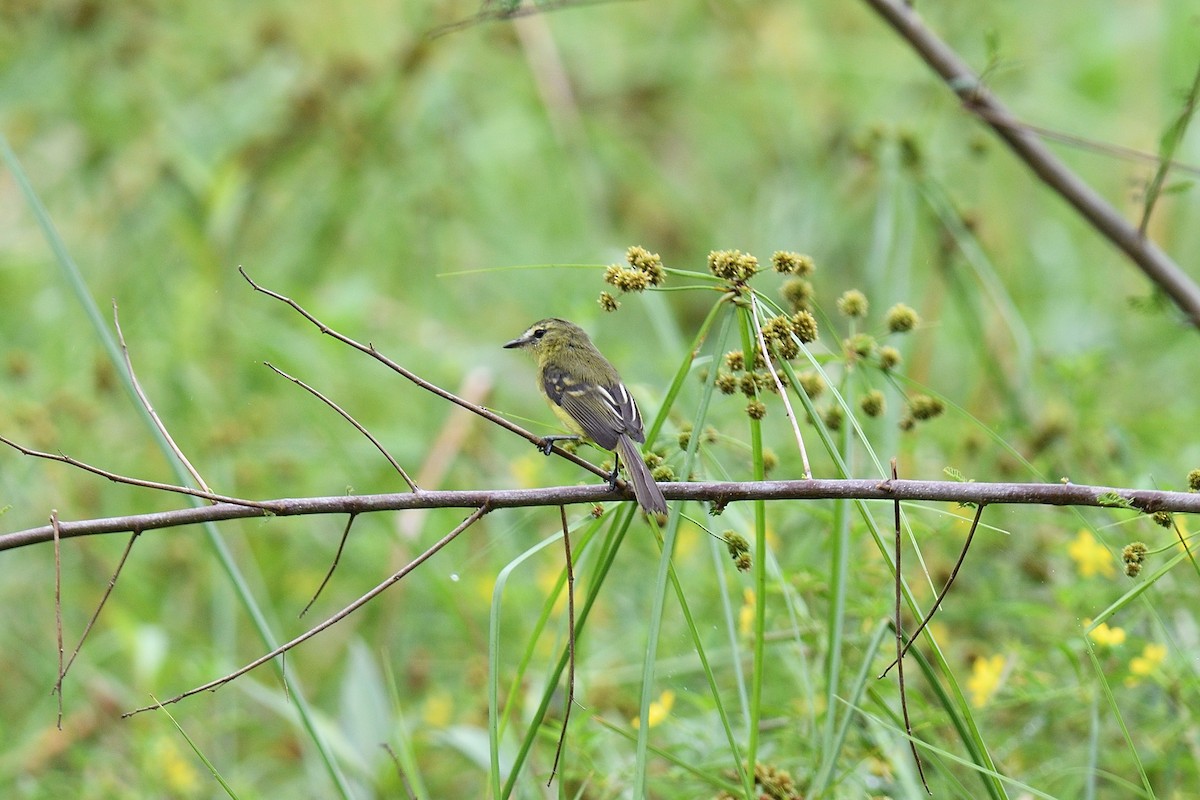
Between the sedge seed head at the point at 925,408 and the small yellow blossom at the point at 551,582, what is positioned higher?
the small yellow blossom at the point at 551,582

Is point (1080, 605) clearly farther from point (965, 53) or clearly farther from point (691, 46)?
point (691, 46)

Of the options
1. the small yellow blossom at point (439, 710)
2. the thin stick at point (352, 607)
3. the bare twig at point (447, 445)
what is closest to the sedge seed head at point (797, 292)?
the thin stick at point (352, 607)

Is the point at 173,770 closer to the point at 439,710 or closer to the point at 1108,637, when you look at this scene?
the point at 439,710

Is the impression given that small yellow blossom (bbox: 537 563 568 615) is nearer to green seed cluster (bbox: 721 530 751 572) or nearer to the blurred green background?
the blurred green background

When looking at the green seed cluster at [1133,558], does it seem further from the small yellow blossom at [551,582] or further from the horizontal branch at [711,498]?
the small yellow blossom at [551,582]

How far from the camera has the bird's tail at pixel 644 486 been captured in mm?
1887

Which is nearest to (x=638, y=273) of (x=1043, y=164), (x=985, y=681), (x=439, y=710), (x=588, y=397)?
(x=588, y=397)

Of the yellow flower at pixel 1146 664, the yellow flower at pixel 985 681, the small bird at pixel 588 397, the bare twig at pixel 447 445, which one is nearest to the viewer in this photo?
the small bird at pixel 588 397

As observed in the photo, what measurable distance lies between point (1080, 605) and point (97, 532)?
212 cm

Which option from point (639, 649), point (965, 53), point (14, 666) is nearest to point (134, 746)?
point (14, 666)

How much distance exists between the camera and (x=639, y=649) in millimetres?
3586

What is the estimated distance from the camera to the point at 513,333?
647 centimetres

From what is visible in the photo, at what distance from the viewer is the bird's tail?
189cm

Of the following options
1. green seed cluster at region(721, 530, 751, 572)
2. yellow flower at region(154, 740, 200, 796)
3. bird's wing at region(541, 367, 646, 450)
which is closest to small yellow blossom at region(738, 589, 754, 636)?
bird's wing at region(541, 367, 646, 450)
